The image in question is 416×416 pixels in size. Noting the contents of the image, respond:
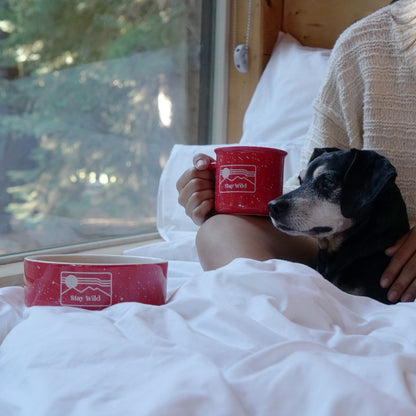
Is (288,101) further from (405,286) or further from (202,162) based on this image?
(405,286)

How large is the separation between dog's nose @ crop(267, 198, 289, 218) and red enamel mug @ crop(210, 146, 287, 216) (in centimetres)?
1

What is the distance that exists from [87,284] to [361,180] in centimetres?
A: 54

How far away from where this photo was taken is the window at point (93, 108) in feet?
4.79

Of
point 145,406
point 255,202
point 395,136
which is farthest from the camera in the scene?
point 395,136

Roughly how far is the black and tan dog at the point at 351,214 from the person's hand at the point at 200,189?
0.18 m

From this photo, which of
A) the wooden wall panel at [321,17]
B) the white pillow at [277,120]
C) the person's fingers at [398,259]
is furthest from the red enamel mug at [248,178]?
the wooden wall panel at [321,17]

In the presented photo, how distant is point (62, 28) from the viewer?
62.0 inches

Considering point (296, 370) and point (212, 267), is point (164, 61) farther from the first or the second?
point (296, 370)

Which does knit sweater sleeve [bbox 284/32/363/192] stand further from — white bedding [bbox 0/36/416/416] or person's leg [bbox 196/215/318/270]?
white bedding [bbox 0/36/416/416]

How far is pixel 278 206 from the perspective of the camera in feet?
3.11

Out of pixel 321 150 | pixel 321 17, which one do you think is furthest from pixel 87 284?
pixel 321 17

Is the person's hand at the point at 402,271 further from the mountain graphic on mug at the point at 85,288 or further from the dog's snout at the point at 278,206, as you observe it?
the mountain graphic on mug at the point at 85,288

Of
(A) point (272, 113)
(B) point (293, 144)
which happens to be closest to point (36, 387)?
(B) point (293, 144)

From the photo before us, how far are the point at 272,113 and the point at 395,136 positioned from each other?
28.3 inches
